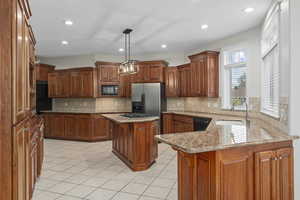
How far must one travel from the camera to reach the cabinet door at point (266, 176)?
190 centimetres

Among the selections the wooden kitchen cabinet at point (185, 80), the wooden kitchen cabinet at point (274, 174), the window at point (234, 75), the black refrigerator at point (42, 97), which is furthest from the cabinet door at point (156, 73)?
the wooden kitchen cabinet at point (274, 174)

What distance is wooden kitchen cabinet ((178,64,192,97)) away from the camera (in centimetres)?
571

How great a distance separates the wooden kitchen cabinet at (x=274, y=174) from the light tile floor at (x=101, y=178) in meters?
1.18

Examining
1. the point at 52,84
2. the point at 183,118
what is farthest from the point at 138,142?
the point at 52,84

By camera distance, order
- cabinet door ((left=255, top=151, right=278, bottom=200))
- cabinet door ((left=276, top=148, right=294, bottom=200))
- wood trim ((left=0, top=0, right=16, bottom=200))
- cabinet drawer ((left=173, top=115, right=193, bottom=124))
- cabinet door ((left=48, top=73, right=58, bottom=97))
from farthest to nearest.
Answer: cabinet door ((left=48, top=73, right=58, bottom=97)), cabinet drawer ((left=173, top=115, right=193, bottom=124)), cabinet door ((left=276, top=148, right=294, bottom=200)), cabinet door ((left=255, top=151, right=278, bottom=200)), wood trim ((left=0, top=0, right=16, bottom=200))

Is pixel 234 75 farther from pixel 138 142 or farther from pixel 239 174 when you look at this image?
pixel 239 174

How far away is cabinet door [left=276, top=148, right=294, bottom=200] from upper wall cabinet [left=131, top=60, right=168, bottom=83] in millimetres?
4344

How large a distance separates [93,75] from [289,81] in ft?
17.3

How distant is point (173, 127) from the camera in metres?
5.95

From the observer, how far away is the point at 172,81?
20.4 ft

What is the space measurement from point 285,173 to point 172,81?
4400 mm

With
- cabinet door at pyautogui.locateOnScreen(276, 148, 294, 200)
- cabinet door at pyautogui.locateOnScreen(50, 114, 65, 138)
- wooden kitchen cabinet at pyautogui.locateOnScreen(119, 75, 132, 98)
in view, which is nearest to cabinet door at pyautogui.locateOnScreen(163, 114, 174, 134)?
wooden kitchen cabinet at pyautogui.locateOnScreen(119, 75, 132, 98)

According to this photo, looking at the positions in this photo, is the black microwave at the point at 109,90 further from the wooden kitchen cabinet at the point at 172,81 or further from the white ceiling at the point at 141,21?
the wooden kitchen cabinet at the point at 172,81

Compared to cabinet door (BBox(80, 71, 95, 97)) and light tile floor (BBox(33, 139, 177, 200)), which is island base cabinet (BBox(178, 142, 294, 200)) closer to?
light tile floor (BBox(33, 139, 177, 200))
